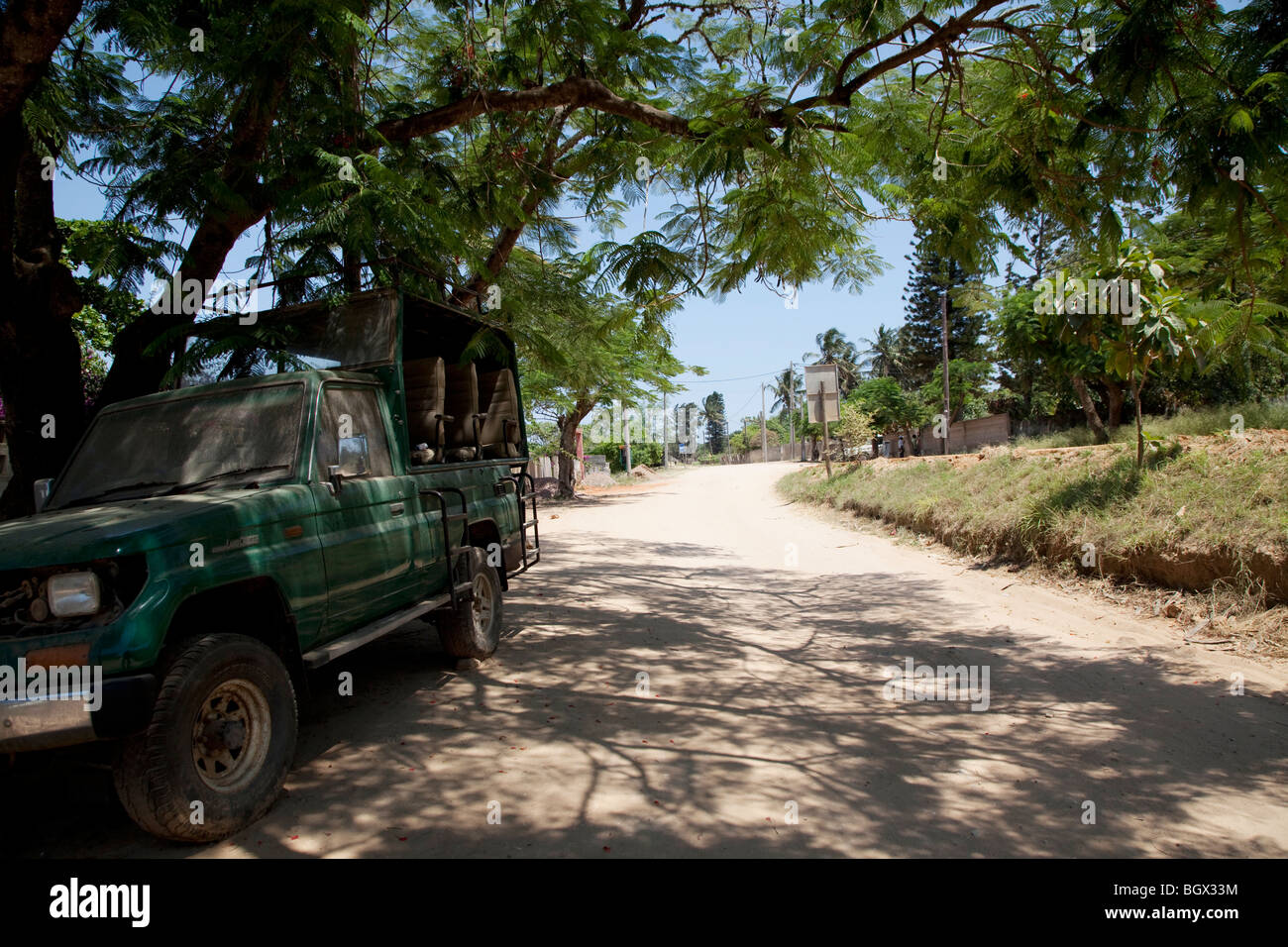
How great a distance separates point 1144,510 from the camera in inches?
293

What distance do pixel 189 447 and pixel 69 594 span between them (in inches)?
57.3

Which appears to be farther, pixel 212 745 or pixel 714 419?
pixel 714 419

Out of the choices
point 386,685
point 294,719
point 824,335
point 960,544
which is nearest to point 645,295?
point 386,685

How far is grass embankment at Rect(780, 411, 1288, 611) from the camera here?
20.1 ft

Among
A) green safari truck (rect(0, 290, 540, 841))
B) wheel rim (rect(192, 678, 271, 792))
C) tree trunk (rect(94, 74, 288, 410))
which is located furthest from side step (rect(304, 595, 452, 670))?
tree trunk (rect(94, 74, 288, 410))

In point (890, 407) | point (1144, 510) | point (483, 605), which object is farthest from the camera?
point (890, 407)

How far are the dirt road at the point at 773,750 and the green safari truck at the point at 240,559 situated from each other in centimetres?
36

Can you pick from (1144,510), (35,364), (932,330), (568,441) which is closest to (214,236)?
(35,364)

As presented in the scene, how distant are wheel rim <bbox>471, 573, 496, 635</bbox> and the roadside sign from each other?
16480mm

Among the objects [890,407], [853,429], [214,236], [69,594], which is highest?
[890,407]

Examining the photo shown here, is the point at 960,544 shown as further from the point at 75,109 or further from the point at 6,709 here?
the point at 75,109

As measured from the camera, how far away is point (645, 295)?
7105 millimetres

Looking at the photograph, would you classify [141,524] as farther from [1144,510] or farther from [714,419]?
[714,419]
